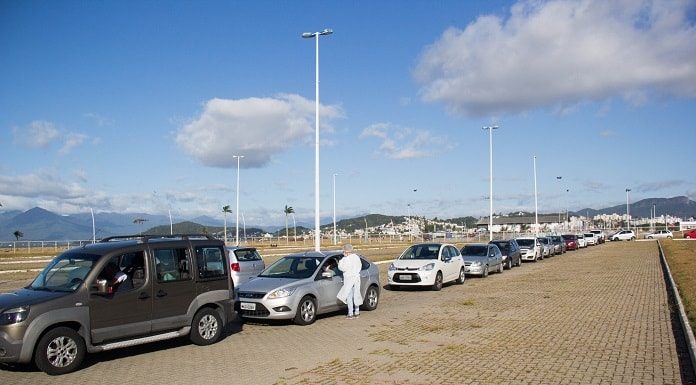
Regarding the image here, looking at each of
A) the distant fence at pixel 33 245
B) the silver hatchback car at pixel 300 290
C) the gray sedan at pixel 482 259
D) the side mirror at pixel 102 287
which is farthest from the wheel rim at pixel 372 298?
the distant fence at pixel 33 245

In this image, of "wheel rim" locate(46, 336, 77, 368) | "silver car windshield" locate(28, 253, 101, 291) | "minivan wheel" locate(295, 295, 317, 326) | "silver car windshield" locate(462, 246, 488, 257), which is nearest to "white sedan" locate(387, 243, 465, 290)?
"silver car windshield" locate(462, 246, 488, 257)

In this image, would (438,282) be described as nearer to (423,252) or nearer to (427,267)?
(427,267)

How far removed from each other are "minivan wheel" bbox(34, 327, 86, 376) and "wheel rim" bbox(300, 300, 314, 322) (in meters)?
4.78

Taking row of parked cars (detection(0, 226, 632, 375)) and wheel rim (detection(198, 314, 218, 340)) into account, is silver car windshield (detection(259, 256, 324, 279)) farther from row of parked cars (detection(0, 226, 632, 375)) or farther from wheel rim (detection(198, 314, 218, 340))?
wheel rim (detection(198, 314, 218, 340))

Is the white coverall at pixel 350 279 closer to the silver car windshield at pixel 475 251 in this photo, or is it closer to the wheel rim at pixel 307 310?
the wheel rim at pixel 307 310

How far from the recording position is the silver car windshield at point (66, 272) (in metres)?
9.28

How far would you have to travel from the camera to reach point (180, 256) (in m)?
10.6

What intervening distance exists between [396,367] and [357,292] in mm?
5012

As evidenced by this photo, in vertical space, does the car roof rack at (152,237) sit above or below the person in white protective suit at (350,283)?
above

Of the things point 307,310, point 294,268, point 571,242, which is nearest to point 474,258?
point 294,268

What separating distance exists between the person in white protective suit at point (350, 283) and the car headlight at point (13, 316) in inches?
264

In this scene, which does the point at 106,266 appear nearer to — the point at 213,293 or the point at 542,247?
→ the point at 213,293

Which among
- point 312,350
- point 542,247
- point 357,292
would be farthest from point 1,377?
point 542,247

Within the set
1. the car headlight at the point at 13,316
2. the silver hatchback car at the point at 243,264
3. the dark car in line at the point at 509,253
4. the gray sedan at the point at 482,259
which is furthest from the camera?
the dark car in line at the point at 509,253
